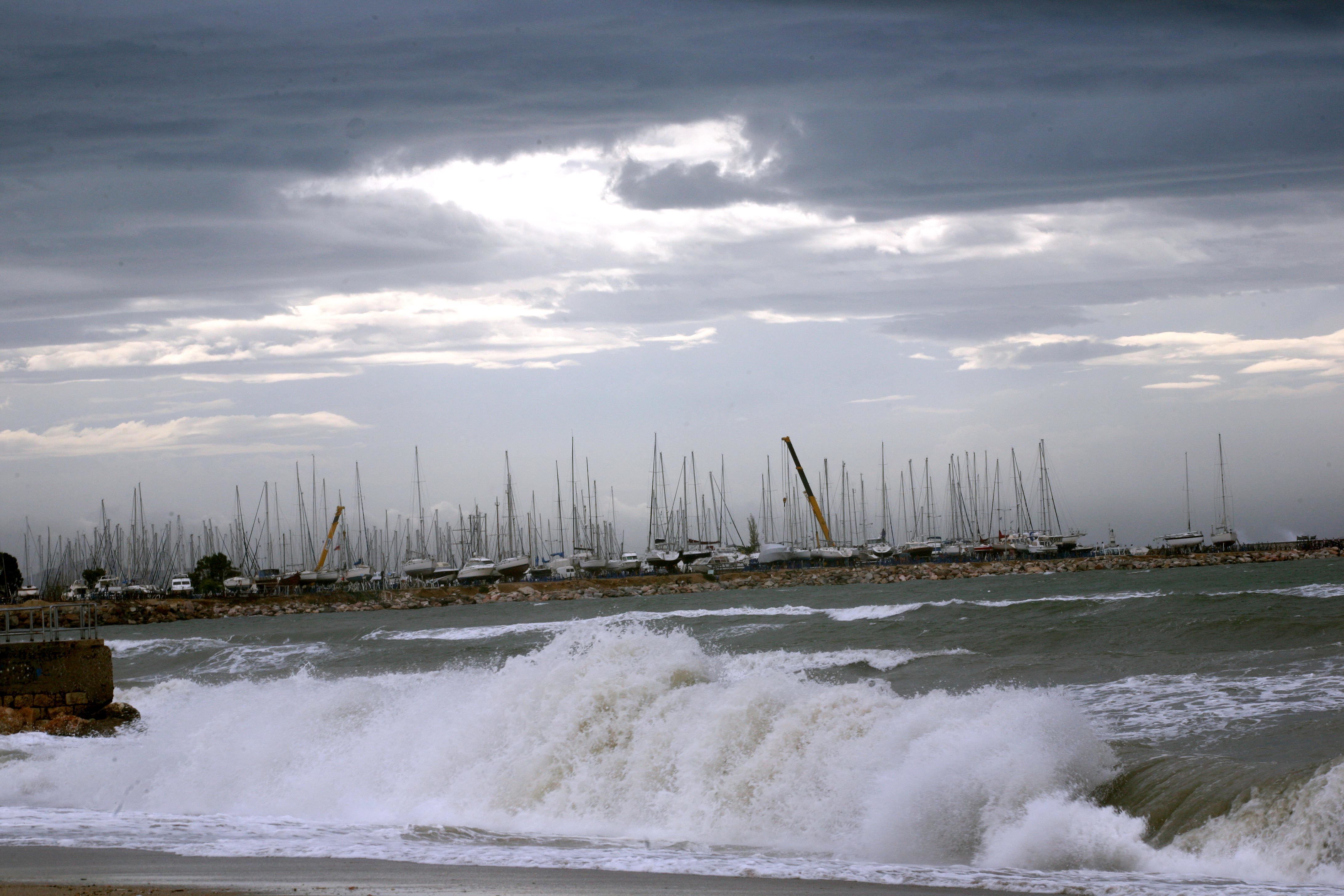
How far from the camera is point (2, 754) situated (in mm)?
15719

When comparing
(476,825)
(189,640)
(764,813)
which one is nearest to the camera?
(764,813)

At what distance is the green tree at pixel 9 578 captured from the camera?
79.4 m

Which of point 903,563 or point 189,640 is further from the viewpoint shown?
point 903,563

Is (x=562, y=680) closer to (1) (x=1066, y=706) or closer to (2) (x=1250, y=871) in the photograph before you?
(1) (x=1066, y=706)

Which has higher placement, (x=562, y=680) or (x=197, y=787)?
(x=562, y=680)

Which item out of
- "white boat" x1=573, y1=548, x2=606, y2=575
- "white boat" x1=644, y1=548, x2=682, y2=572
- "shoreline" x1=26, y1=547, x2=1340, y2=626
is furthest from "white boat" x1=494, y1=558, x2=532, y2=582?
"white boat" x1=644, y1=548, x2=682, y2=572

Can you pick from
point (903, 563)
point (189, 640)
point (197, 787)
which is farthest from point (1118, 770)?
point (903, 563)

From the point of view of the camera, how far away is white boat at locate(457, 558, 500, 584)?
293 ft

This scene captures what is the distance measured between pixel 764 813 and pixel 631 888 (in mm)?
2994

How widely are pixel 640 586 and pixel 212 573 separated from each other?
38798mm

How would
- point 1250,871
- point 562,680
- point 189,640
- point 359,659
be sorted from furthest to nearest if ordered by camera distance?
point 189,640 < point 359,659 < point 562,680 < point 1250,871

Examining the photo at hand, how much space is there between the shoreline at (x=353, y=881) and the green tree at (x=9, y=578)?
263 feet

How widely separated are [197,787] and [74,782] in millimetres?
1769

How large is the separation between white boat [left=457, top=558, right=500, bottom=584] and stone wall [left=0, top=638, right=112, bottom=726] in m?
69.9
